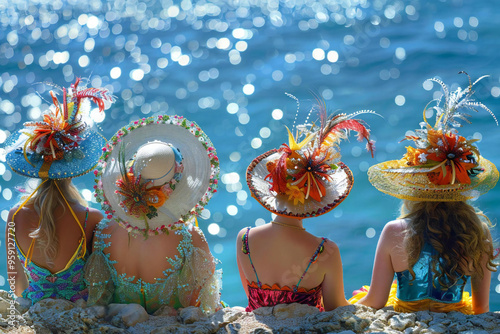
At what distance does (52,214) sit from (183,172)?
0.74 metres

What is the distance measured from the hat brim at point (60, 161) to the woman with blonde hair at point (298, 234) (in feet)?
3.04

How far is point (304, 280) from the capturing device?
3.39 m

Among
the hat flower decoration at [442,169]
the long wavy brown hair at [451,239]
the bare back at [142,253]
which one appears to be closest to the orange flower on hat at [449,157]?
the hat flower decoration at [442,169]

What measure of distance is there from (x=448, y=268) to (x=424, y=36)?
789 centimetres

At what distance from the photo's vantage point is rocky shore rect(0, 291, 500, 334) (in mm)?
3244

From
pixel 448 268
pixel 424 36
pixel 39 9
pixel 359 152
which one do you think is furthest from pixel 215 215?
pixel 39 9

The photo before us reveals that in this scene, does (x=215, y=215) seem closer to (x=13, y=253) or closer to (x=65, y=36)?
(x=13, y=253)

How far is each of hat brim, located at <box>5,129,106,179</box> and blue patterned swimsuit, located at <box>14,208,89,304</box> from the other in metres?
0.24

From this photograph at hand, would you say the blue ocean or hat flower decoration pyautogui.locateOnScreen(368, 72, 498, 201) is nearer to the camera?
hat flower decoration pyautogui.locateOnScreen(368, 72, 498, 201)

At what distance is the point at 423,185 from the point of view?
3.44m

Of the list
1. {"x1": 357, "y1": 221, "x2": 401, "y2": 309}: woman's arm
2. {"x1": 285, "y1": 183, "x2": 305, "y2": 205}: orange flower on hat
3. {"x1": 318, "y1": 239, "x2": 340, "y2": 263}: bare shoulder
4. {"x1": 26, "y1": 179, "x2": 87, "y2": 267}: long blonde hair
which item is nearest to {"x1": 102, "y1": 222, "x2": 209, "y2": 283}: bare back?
{"x1": 26, "y1": 179, "x2": 87, "y2": 267}: long blonde hair

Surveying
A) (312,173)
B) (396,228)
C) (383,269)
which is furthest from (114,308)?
(396,228)

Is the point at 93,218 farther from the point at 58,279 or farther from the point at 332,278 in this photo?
the point at 332,278

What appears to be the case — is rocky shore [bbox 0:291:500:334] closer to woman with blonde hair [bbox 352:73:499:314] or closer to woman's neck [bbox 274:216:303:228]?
woman with blonde hair [bbox 352:73:499:314]
